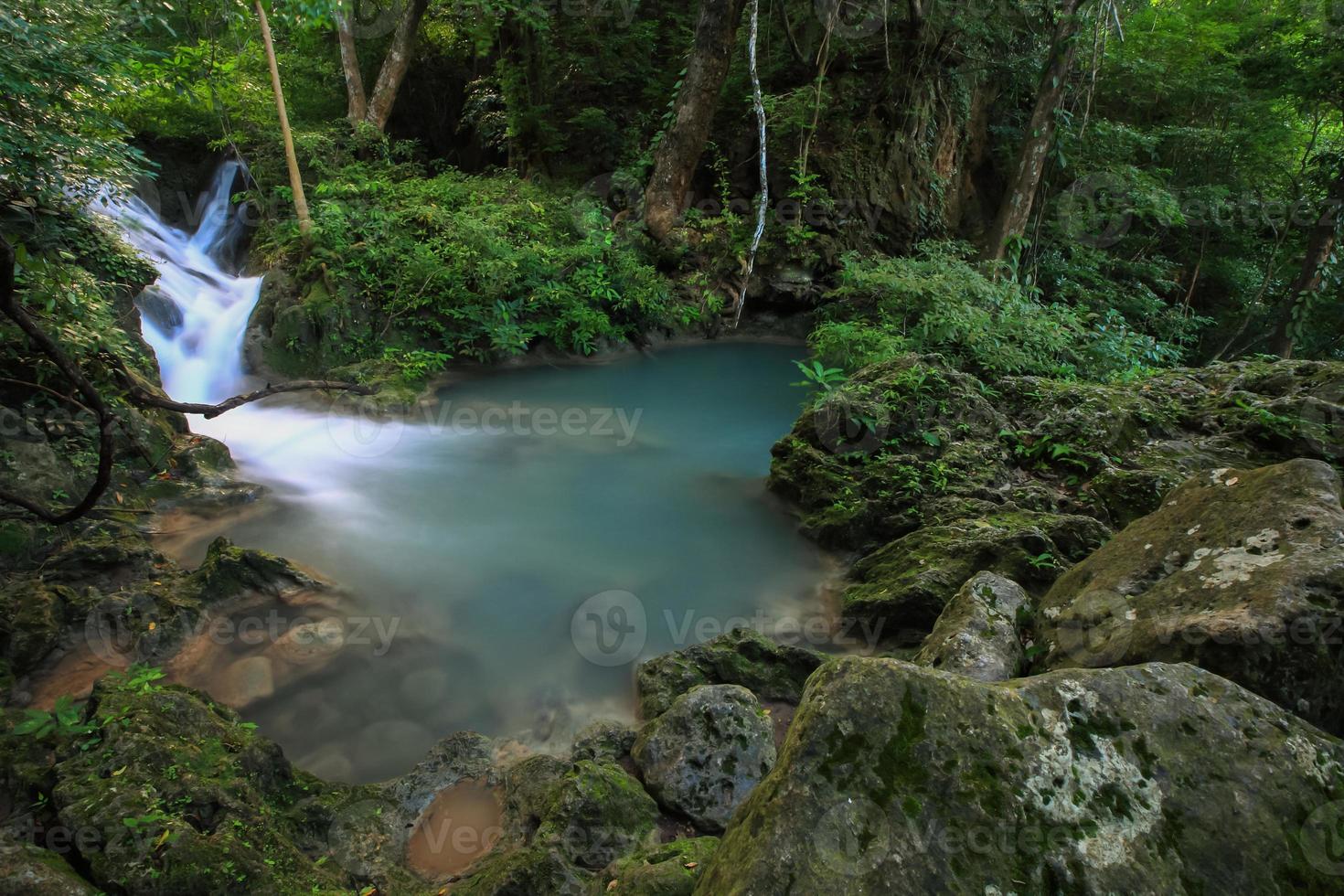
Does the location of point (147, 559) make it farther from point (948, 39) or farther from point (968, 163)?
point (968, 163)

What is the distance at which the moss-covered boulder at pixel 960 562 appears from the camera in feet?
14.7

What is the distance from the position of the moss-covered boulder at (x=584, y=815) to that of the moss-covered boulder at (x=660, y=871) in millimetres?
252

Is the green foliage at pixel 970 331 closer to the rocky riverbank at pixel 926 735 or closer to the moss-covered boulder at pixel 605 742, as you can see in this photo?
the rocky riverbank at pixel 926 735

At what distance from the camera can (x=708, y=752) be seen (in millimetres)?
3402

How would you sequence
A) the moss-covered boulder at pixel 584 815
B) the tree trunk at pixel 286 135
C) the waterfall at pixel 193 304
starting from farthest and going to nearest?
the tree trunk at pixel 286 135 < the waterfall at pixel 193 304 < the moss-covered boulder at pixel 584 815

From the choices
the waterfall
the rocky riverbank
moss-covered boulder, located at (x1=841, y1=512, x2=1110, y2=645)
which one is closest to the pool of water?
the rocky riverbank

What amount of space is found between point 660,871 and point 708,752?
1.04 m

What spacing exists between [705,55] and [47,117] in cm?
860

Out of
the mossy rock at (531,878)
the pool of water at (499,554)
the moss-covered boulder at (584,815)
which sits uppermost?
the mossy rock at (531,878)

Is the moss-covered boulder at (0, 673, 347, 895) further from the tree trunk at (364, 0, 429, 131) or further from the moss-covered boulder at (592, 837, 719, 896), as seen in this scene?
the tree trunk at (364, 0, 429, 131)

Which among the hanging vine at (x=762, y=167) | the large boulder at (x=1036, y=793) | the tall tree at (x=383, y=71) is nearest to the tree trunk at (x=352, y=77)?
the tall tree at (x=383, y=71)

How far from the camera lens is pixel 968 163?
15188mm

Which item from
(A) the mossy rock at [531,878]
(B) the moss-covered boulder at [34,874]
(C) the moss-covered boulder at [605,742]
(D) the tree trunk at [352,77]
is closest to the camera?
(B) the moss-covered boulder at [34,874]

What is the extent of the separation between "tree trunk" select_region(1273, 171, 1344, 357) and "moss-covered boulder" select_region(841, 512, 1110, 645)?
32.7 feet
